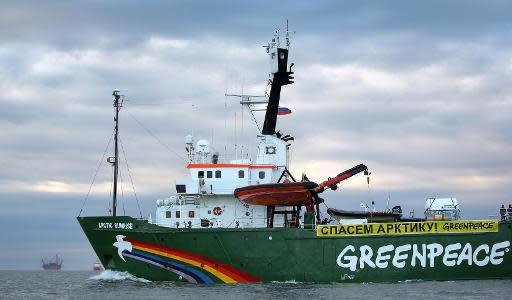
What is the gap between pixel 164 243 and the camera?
37.5 m

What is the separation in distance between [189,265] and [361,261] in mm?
8931

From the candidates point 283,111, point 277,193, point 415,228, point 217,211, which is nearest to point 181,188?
point 217,211

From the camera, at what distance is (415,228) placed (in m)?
36.5

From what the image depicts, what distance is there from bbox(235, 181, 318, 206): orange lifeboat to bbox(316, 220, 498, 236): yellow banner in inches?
79.1

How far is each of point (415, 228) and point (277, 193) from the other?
7.27 m

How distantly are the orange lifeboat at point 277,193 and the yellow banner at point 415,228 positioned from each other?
201 centimetres

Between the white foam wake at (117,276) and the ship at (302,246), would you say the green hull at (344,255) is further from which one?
the white foam wake at (117,276)

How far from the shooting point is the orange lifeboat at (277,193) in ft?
121

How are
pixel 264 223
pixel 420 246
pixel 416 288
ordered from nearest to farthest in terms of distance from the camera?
pixel 416 288, pixel 420 246, pixel 264 223

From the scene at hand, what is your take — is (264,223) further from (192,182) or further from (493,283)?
(493,283)

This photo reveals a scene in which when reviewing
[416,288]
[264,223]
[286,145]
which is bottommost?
[416,288]

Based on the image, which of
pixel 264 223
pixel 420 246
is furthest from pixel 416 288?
pixel 264 223

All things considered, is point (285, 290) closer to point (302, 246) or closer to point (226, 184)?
point (302, 246)

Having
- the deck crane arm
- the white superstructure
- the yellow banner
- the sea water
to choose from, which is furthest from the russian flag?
the sea water
